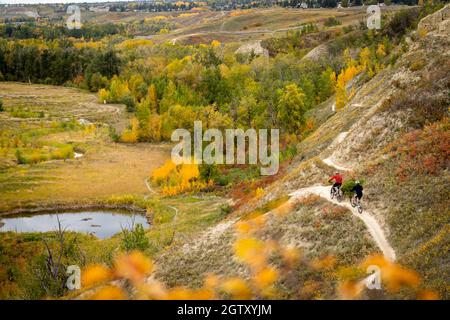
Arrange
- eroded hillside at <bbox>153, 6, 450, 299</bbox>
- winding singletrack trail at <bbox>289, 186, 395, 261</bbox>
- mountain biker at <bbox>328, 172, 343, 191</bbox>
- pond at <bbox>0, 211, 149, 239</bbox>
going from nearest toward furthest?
eroded hillside at <bbox>153, 6, 450, 299</bbox>
winding singletrack trail at <bbox>289, 186, 395, 261</bbox>
mountain biker at <bbox>328, 172, 343, 191</bbox>
pond at <bbox>0, 211, 149, 239</bbox>

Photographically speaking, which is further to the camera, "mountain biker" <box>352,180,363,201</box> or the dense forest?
the dense forest

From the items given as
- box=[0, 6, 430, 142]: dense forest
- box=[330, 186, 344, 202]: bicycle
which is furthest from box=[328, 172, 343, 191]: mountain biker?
box=[0, 6, 430, 142]: dense forest

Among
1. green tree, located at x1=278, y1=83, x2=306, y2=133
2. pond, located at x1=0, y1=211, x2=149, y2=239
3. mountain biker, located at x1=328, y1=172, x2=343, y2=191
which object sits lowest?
pond, located at x1=0, y1=211, x2=149, y2=239

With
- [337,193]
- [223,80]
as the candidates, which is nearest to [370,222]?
[337,193]

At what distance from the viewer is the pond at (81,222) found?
7031 centimetres

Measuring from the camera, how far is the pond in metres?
70.3

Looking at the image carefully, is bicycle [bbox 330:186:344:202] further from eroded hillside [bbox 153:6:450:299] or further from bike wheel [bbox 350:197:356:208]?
bike wheel [bbox 350:197:356:208]

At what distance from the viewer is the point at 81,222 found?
242 ft

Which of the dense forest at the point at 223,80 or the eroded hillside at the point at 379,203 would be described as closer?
the eroded hillside at the point at 379,203

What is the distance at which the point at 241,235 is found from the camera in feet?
141

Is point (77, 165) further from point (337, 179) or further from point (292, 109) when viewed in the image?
point (337, 179)

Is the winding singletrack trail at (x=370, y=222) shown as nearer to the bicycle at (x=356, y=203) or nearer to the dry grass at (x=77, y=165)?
the bicycle at (x=356, y=203)

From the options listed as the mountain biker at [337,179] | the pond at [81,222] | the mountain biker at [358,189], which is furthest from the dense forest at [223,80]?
the mountain biker at [358,189]
